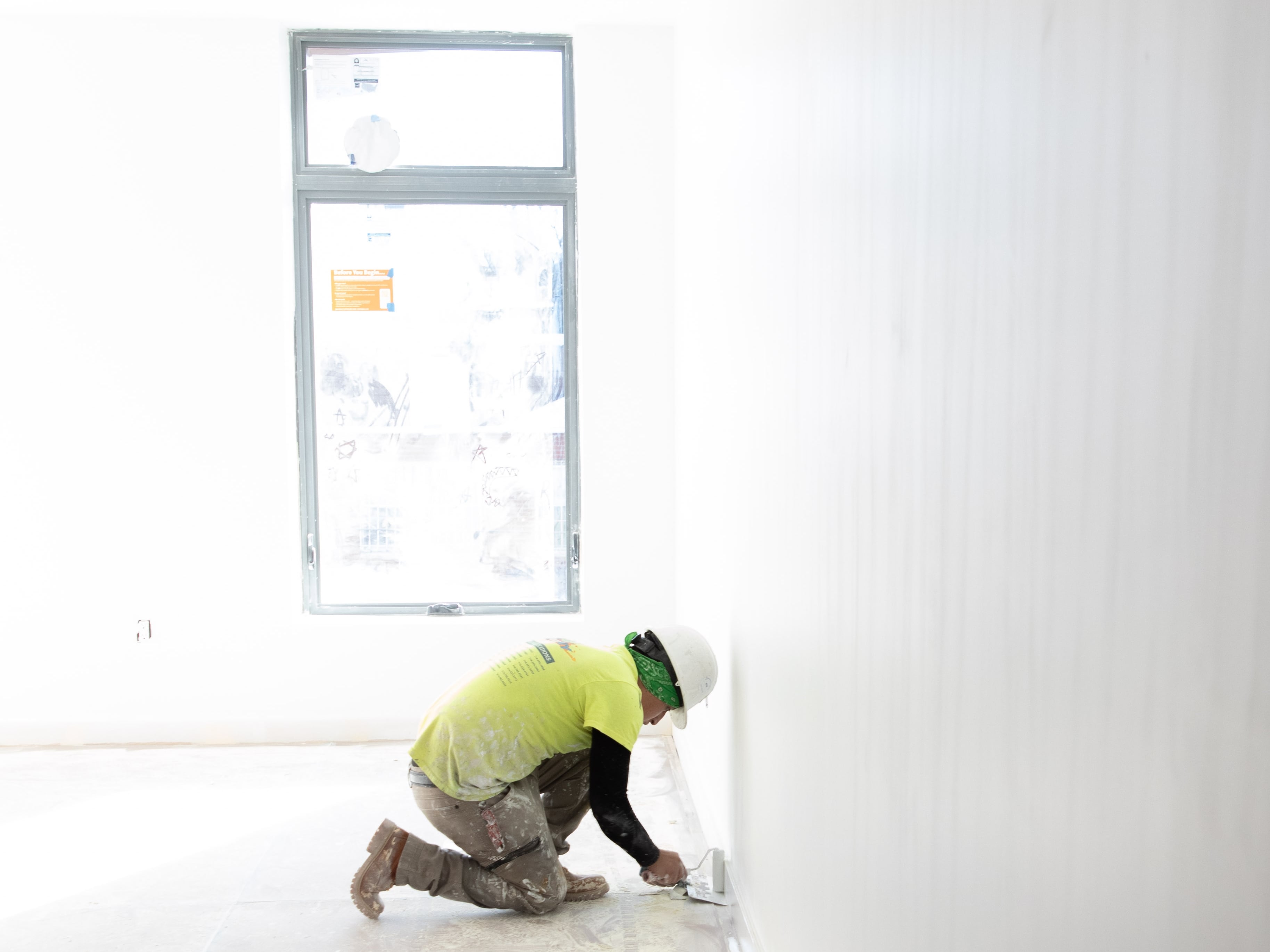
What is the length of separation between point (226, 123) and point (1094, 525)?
3.91 m

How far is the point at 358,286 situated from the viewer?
4.08 metres

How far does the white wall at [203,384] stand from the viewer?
3.80m

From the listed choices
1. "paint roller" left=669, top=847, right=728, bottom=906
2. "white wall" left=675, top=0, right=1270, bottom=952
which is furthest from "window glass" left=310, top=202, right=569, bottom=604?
"white wall" left=675, top=0, right=1270, bottom=952

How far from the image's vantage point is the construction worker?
2.38 m

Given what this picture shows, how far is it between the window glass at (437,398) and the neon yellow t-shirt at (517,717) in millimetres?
1749

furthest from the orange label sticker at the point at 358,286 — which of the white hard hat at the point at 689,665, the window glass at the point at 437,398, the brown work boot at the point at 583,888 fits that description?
the brown work boot at the point at 583,888

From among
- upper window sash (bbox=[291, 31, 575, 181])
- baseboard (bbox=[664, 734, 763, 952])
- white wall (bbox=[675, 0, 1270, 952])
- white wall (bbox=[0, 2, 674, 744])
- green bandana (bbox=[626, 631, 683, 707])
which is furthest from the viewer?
upper window sash (bbox=[291, 31, 575, 181])

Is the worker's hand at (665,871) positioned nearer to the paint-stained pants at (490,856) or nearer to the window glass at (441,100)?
the paint-stained pants at (490,856)

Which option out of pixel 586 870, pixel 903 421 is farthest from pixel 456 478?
pixel 903 421

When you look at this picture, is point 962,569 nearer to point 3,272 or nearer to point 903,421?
point 903,421

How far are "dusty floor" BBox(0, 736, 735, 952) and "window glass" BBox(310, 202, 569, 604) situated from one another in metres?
0.80

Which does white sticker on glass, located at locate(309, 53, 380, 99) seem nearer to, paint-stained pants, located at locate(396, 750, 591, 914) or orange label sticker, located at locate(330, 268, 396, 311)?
orange label sticker, located at locate(330, 268, 396, 311)

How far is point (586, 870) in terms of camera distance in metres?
2.71

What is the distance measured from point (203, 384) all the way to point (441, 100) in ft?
4.82
